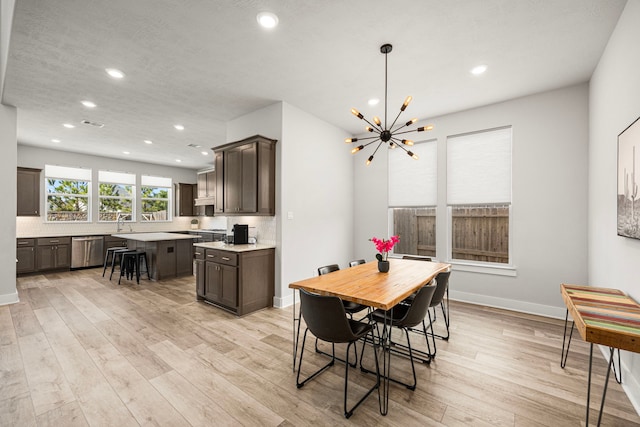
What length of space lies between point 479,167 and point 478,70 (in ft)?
5.21

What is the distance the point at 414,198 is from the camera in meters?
4.96

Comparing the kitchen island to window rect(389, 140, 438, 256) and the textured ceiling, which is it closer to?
the textured ceiling

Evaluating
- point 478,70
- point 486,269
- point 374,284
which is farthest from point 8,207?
point 486,269

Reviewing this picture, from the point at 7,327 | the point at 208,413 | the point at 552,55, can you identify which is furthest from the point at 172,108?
the point at 552,55

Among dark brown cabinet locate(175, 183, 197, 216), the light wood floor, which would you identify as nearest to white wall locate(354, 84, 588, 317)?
the light wood floor

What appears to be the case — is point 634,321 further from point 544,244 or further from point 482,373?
point 544,244

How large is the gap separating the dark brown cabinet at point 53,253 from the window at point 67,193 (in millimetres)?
692

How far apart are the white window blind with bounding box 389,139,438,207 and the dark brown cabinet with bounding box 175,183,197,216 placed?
712 cm

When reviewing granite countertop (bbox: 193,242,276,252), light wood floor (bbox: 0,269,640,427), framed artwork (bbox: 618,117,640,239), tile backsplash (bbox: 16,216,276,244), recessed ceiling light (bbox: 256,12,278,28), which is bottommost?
light wood floor (bbox: 0,269,640,427)

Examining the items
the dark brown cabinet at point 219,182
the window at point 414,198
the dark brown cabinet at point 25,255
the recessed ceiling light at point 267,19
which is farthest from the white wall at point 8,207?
the window at point 414,198

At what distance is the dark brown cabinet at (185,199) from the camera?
9164mm

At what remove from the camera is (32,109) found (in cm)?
442

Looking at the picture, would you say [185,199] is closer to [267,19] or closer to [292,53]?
[292,53]

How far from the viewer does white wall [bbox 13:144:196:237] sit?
660 centimetres
